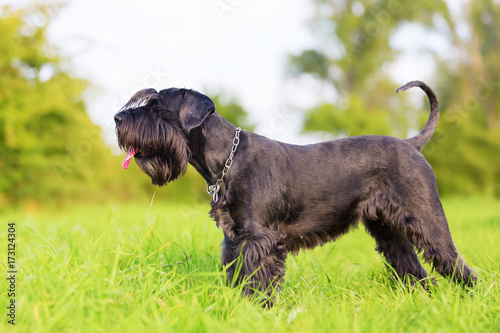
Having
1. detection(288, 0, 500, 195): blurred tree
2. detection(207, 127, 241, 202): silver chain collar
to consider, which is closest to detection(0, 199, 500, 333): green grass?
detection(207, 127, 241, 202): silver chain collar

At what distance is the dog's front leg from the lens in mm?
3334

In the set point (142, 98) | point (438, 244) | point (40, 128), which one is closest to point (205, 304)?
point (142, 98)

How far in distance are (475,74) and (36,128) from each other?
19803 millimetres

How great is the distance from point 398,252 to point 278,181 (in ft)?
5.24

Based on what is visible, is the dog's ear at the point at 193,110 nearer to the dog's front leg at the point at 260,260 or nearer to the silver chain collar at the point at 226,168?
the silver chain collar at the point at 226,168

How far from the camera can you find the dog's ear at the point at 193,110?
353cm

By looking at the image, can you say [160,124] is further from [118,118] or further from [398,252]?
[398,252]

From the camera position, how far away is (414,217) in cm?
374

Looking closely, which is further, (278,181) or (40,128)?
(40,128)

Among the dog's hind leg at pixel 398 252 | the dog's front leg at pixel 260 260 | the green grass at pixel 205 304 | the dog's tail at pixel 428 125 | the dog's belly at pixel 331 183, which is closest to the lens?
the green grass at pixel 205 304

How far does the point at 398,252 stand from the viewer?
13.9 ft

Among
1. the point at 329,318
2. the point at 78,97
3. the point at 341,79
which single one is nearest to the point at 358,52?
the point at 341,79

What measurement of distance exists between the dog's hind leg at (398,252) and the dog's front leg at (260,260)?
129cm

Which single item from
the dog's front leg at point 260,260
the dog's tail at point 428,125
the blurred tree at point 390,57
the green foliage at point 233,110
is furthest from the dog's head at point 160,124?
the blurred tree at point 390,57
